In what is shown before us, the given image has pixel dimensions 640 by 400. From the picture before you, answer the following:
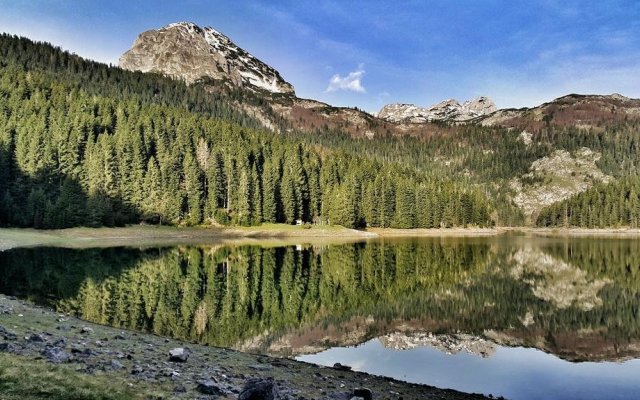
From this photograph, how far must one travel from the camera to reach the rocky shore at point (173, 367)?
11953mm

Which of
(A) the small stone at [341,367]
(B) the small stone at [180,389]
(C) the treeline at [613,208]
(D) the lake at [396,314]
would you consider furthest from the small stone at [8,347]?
(C) the treeline at [613,208]

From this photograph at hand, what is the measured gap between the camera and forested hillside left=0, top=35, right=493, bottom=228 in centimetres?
10812

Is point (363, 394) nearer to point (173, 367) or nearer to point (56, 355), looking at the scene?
point (173, 367)

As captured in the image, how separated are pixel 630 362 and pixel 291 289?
24350 millimetres

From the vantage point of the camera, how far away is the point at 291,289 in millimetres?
39875

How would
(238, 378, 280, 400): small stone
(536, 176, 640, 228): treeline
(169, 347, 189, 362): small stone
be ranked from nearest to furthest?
(238, 378, 280, 400): small stone, (169, 347, 189, 362): small stone, (536, 176, 640, 228): treeline

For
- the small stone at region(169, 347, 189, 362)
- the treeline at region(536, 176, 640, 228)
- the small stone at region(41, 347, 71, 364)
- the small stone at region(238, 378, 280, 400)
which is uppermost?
the treeline at region(536, 176, 640, 228)

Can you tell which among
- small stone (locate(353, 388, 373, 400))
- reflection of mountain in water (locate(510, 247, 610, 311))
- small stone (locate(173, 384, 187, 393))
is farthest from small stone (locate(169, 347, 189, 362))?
reflection of mountain in water (locate(510, 247, 610, 311))

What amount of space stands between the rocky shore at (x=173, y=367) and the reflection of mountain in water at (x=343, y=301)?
418 cm

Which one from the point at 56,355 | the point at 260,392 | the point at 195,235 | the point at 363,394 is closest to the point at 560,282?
the point at 363,394

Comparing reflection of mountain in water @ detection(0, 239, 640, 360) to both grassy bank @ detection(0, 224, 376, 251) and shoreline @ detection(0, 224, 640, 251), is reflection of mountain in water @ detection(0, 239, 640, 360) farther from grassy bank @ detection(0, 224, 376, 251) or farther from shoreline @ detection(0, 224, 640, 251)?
shoreline @ detection(0, 224, 640, 251)

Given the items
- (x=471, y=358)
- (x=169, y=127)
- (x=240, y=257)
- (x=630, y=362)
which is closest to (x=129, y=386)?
(x=471, y=358)

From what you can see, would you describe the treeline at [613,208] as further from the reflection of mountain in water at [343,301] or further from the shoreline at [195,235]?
the reflection of mountain in water at [343,301]

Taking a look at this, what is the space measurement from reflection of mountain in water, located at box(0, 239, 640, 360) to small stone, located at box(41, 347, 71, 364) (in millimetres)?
9529
